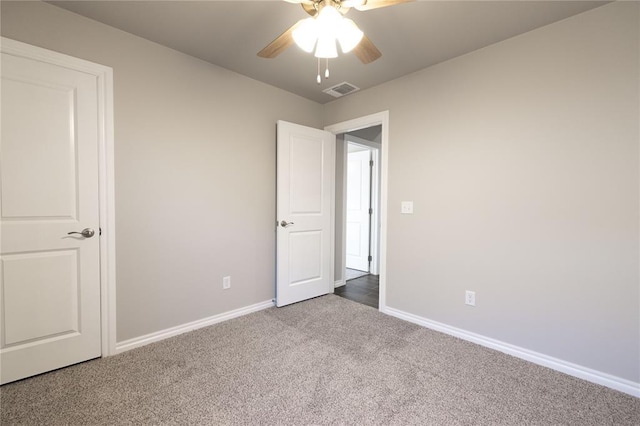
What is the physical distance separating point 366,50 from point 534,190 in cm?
157

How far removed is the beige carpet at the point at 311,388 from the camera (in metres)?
1.48

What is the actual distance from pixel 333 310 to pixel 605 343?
6.86ft

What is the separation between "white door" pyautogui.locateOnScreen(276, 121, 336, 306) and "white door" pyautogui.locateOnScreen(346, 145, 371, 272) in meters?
1.32

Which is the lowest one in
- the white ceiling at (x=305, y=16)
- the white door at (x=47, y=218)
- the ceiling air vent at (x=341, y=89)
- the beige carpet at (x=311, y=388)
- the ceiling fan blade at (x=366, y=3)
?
the beige carpet at (x=311, y=388)

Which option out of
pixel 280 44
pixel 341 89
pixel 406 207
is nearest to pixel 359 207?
pixel 406 207

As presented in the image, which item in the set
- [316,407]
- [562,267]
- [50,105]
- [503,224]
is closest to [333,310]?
[316,407]

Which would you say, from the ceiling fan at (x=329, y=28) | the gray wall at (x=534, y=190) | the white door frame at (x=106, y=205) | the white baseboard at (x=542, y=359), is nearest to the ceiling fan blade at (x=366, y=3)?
the ceiling fan at (x=329, y=28)

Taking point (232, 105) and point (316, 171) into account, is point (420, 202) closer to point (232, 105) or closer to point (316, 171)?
point (316, 171)

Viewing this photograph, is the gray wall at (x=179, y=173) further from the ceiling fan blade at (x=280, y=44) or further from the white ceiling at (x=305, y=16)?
the ceiling fan blade at (x=280, y=44)

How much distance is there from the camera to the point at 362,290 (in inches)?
147

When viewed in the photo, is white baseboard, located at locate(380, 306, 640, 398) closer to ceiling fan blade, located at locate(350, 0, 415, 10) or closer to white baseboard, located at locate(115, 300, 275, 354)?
white baseboard, located at locate(115, 300, 275, 354)

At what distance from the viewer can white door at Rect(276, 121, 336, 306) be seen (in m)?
3.01

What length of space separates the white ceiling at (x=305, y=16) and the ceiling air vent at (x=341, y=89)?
41 cm

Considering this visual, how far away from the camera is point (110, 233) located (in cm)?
204
